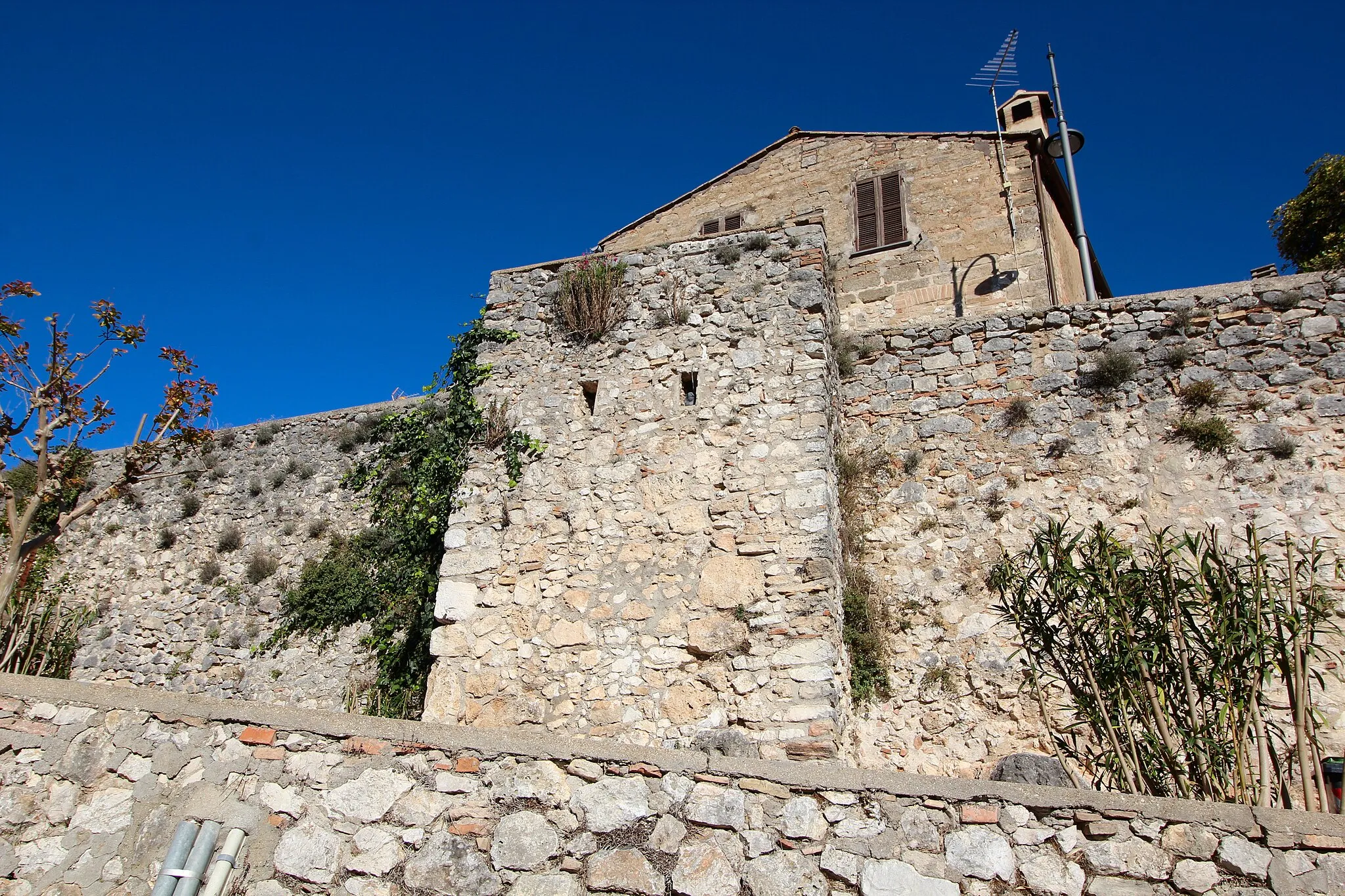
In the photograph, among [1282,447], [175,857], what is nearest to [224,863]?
[175,857]

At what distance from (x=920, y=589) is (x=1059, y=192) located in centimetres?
884

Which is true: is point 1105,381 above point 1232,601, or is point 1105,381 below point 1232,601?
above

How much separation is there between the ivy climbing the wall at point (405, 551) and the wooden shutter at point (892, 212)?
7.04m

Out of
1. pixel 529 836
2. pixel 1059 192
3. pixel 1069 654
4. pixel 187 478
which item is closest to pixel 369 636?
pixel 187 478

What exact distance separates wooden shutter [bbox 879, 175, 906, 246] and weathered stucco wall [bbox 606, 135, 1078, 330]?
5.7 inches

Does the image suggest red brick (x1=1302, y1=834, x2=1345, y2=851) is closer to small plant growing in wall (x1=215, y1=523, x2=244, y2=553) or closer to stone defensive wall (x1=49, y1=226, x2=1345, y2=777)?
stone defensive wall (x1=49, y1=226, x2=1345, y2=777)

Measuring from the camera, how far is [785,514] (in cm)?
809

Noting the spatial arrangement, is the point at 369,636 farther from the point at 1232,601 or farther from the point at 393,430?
the point at 1232,601

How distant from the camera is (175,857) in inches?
182

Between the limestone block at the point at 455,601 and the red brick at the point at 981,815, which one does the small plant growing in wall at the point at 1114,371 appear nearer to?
the red brick at the point at 981,815

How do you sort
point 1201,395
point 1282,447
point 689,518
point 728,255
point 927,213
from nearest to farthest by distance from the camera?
1. point 689,518
2. point 1282,447
3. point 1201,395
4. point 728,255
5. point 927,213

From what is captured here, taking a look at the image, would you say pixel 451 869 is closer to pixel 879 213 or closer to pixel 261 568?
pixel 261 568

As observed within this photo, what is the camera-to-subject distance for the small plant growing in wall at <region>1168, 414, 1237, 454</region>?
28.6ft

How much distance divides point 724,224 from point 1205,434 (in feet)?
29.7
